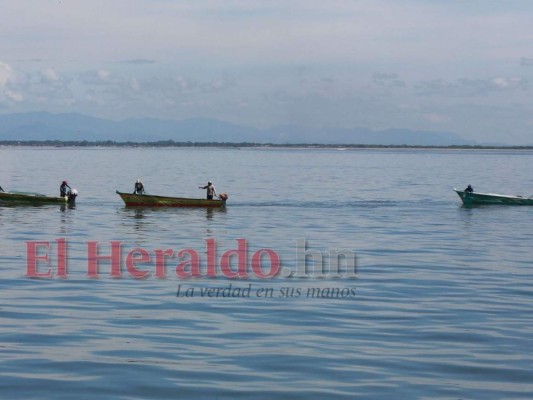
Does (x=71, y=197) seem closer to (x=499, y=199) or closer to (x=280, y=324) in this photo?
(x=499, y=199)

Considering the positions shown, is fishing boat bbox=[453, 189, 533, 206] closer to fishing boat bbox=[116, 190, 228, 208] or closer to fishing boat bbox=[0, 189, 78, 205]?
fishing boat bbox=[116, 190, 228, 208]

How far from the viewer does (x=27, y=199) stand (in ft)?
193

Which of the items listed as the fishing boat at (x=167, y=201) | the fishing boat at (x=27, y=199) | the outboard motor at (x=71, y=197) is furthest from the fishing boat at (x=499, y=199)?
the fishing boat at (x=27, y=199)

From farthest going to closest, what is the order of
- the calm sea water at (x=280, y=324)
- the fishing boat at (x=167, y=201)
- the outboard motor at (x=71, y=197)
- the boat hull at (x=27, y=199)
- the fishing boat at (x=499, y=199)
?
the fishing boat at (x=499, y=199) → the outboard motor at (x=71, y=197) → the fishing boat at (x=167, y=201) → the boat hull at (x=27, y=199) → the calm sea water at (x=280, y=324)

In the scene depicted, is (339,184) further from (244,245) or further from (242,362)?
(242,362)

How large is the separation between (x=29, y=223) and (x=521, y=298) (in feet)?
100

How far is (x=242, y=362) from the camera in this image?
61.7ft

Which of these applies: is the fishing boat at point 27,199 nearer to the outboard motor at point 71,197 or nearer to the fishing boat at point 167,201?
the outboard motor at point 71,197

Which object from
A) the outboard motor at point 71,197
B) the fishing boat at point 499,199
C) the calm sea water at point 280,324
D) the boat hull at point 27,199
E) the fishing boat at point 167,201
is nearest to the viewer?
the calm sea water at point 280,324

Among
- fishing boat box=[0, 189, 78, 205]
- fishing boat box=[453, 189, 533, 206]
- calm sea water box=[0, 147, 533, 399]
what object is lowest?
calm sea water box=[0, 147, 533, 399]

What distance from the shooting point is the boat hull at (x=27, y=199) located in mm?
58812

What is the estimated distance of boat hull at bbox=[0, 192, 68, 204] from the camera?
58.8 meters

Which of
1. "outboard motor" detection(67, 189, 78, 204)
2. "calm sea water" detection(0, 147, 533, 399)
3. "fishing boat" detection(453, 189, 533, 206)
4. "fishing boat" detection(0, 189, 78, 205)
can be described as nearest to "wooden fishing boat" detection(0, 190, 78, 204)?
"fishing boat" detection(0, 189, 78, 205)

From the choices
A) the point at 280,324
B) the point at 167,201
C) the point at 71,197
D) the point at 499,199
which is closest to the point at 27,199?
the point at 71,197
